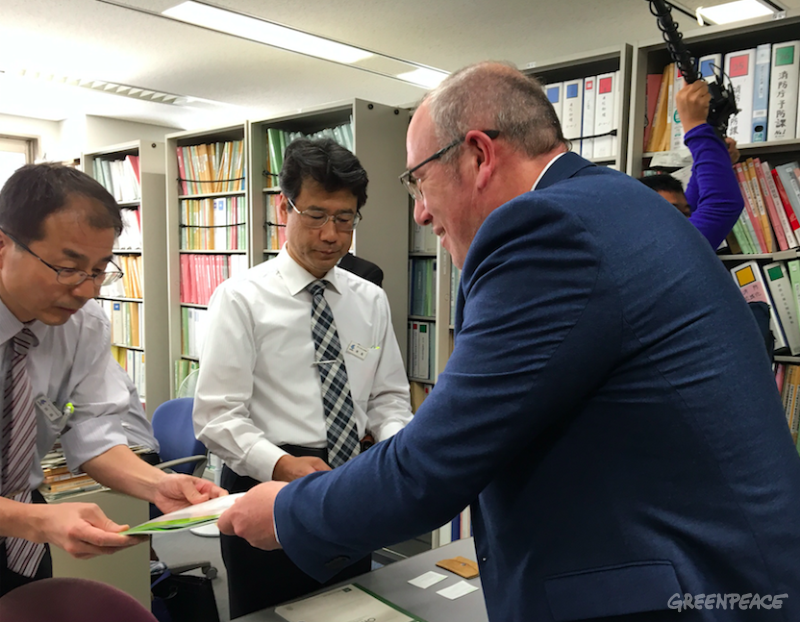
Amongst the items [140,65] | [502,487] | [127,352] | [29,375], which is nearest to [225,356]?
[29,375]

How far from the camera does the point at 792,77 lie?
230 centimetres

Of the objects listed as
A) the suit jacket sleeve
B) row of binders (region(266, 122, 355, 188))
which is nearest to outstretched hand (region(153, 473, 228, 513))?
the suit jacket sleeve

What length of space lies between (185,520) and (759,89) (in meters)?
2.44

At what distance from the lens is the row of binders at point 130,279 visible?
4.76 m

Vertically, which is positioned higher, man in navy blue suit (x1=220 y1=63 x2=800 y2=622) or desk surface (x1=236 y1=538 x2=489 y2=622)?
man in navy blue suit (x1=220 y1=63 x2=800 y2=622)

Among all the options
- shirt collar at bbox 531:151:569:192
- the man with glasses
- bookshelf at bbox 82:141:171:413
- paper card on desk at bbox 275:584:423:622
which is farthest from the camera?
bookshelf at bbox 82:141:171:413

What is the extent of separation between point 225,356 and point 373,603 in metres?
0.76

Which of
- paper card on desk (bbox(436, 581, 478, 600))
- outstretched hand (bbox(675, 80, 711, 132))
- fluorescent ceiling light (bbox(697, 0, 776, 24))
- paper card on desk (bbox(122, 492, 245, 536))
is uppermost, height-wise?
fluorescent ceiling light (bbox(697, 0, 776, 24))

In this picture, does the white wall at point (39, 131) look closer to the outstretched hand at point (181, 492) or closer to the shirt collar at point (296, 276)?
the shirt collar at point (296, 276)

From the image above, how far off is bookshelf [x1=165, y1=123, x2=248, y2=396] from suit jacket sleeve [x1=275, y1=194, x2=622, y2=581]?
3.19 metres

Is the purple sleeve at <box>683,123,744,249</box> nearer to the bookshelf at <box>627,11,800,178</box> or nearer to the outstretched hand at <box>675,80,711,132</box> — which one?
the outstretched hand at <box>675,80,711,132</box>

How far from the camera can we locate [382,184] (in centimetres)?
339

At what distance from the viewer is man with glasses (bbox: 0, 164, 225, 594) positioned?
47.8 inches

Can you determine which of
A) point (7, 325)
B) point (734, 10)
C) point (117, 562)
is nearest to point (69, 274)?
point (7, 325)
